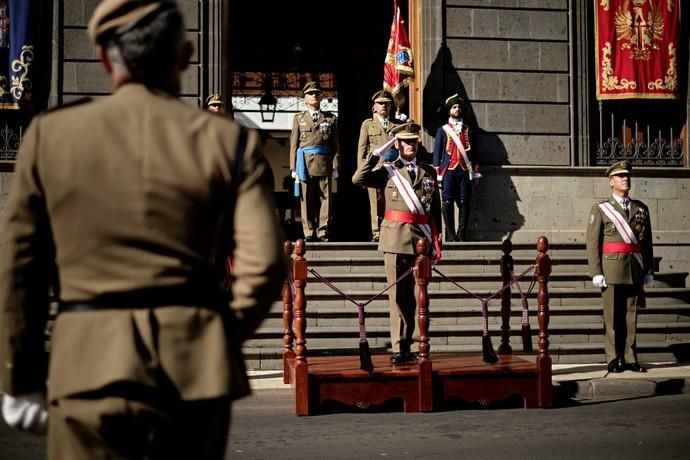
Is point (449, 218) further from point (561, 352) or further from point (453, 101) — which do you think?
point (561, 352)

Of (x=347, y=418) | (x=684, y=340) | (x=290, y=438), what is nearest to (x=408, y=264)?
(x=347, y=418)

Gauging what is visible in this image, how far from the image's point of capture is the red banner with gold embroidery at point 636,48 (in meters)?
16.9

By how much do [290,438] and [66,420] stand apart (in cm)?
538

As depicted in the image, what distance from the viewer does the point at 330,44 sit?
21828 mm

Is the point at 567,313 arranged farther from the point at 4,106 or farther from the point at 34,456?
the point at 4,106

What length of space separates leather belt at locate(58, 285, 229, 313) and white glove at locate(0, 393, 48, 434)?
10.3 inches

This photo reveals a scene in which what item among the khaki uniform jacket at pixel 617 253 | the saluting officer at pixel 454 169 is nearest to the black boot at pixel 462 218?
the saluting officer at pixel 454 169

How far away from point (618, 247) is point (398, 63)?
624cm

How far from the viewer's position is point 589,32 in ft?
56.1

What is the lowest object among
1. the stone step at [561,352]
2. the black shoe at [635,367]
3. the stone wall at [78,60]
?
the black shoe at [635,367]

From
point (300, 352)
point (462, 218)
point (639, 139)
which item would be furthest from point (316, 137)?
point (300, 352)

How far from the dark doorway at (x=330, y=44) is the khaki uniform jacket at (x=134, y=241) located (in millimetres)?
18201

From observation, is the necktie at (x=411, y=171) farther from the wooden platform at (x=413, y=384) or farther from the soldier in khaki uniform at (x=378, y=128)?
the soldier in khaki uniform at (x=378, y=128)

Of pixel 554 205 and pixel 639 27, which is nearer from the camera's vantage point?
pixel 554 205
